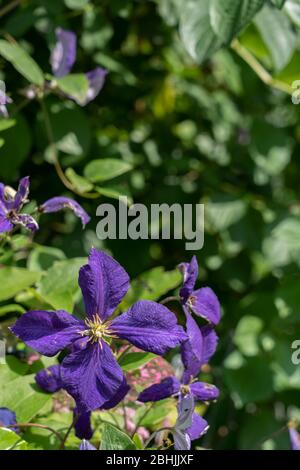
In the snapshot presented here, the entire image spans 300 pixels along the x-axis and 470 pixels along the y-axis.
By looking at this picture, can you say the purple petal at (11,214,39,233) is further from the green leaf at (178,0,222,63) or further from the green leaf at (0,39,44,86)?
the green leaf at (178,0,222,63)

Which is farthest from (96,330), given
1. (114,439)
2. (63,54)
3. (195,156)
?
(195,156)

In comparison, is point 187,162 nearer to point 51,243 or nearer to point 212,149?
point 212,149

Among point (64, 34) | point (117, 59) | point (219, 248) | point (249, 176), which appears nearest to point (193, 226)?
point (219, 248)

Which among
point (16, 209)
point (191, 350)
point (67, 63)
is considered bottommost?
point (191, 350)

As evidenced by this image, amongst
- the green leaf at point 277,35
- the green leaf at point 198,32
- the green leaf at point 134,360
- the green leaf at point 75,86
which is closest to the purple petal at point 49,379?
the green leaf at point 134,360

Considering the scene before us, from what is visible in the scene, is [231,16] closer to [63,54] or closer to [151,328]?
[63,54]

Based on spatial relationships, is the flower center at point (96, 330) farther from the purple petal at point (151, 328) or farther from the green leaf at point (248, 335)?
the green leaf at point (248, 335)
